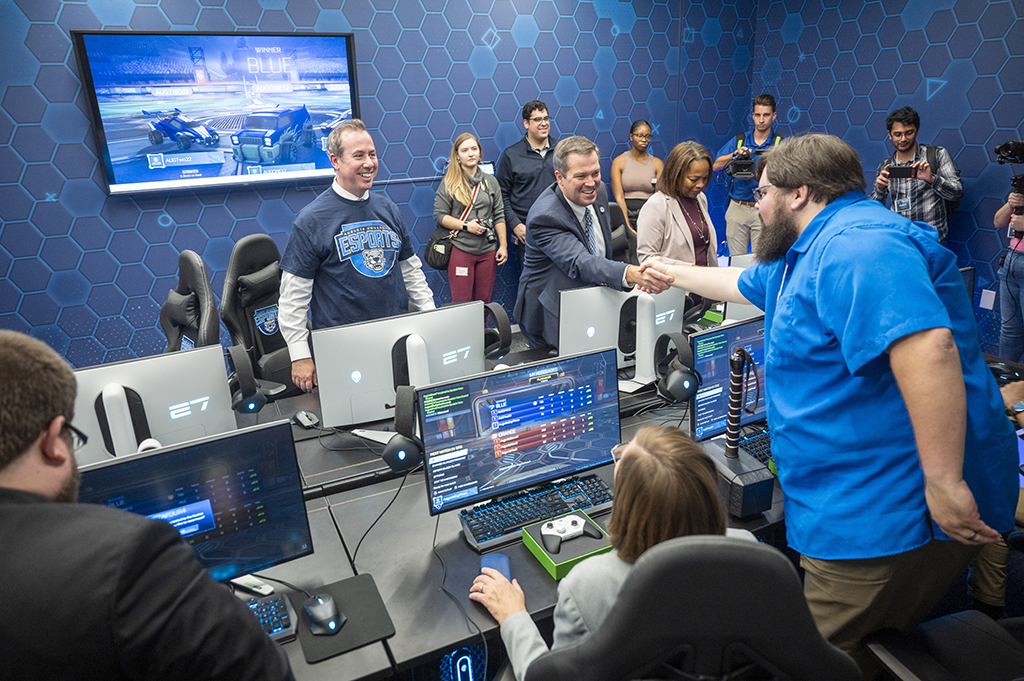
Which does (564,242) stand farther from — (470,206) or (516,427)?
(470,206)

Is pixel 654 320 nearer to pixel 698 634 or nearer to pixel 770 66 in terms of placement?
pixel 698 634

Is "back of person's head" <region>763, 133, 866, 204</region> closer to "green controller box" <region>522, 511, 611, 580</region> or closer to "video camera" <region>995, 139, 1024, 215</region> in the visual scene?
→ "green controller box" <region>522, 511, 611, 580</region>

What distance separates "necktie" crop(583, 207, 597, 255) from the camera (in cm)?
308

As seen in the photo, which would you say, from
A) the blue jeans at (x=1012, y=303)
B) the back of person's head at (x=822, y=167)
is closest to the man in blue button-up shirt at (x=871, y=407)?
the back of person's head at (x=822, y=167)

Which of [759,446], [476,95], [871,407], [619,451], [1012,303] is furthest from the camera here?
[476,95]

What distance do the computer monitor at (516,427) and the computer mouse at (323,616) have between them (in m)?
0.36

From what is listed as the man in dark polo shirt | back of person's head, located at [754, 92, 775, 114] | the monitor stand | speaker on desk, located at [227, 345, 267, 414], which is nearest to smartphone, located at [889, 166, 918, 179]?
back of person's head, located at [754, 92, 775, 114]

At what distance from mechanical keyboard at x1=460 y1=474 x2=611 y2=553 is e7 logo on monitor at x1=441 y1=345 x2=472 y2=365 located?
0.62m

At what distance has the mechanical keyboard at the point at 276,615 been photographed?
4.77ft

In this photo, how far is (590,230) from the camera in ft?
10.2

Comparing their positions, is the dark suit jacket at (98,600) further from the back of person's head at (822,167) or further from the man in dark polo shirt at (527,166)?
the man in dark polo shirt at (527,166)

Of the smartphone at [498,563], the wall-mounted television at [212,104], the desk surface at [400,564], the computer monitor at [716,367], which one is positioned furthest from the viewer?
the wall-mounted television at [212,104]

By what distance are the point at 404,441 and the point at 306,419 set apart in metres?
0.82

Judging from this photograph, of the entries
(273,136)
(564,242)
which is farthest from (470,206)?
(564,242)
